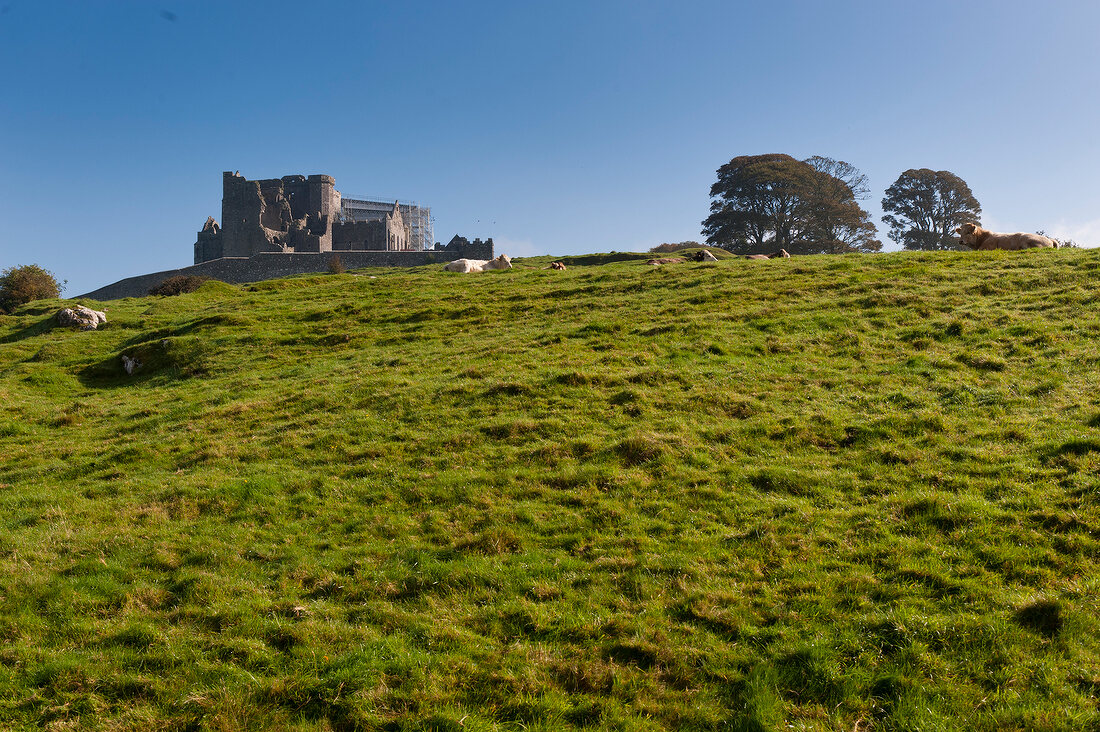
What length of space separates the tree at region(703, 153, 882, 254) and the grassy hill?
65.8 m

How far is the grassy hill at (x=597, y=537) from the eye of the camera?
6125mm

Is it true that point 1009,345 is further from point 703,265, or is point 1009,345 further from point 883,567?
point 703,265

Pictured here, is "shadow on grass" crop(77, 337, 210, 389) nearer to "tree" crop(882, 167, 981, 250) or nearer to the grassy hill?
the grassy hill

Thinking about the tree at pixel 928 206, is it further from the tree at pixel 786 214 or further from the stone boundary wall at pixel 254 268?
the stone boundary wall at pixel 254 268

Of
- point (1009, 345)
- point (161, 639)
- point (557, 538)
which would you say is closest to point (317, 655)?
point (161, 639)

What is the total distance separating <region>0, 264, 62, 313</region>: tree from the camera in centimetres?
5366

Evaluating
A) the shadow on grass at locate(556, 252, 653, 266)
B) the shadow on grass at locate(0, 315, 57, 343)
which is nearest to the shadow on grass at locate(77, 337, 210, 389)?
the shadow on grass at locate(0, 315, 57, 343)

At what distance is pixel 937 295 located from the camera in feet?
69.5

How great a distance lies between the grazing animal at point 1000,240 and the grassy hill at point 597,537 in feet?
39.3

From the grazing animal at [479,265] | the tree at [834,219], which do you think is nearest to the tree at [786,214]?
the tree at [834,219]

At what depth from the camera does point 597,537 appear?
356 inches

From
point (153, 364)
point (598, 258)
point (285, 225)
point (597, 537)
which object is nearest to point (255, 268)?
point (285, 225)

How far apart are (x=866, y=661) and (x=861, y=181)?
100136 mm

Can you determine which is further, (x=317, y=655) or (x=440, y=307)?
(x=440, y=307)
